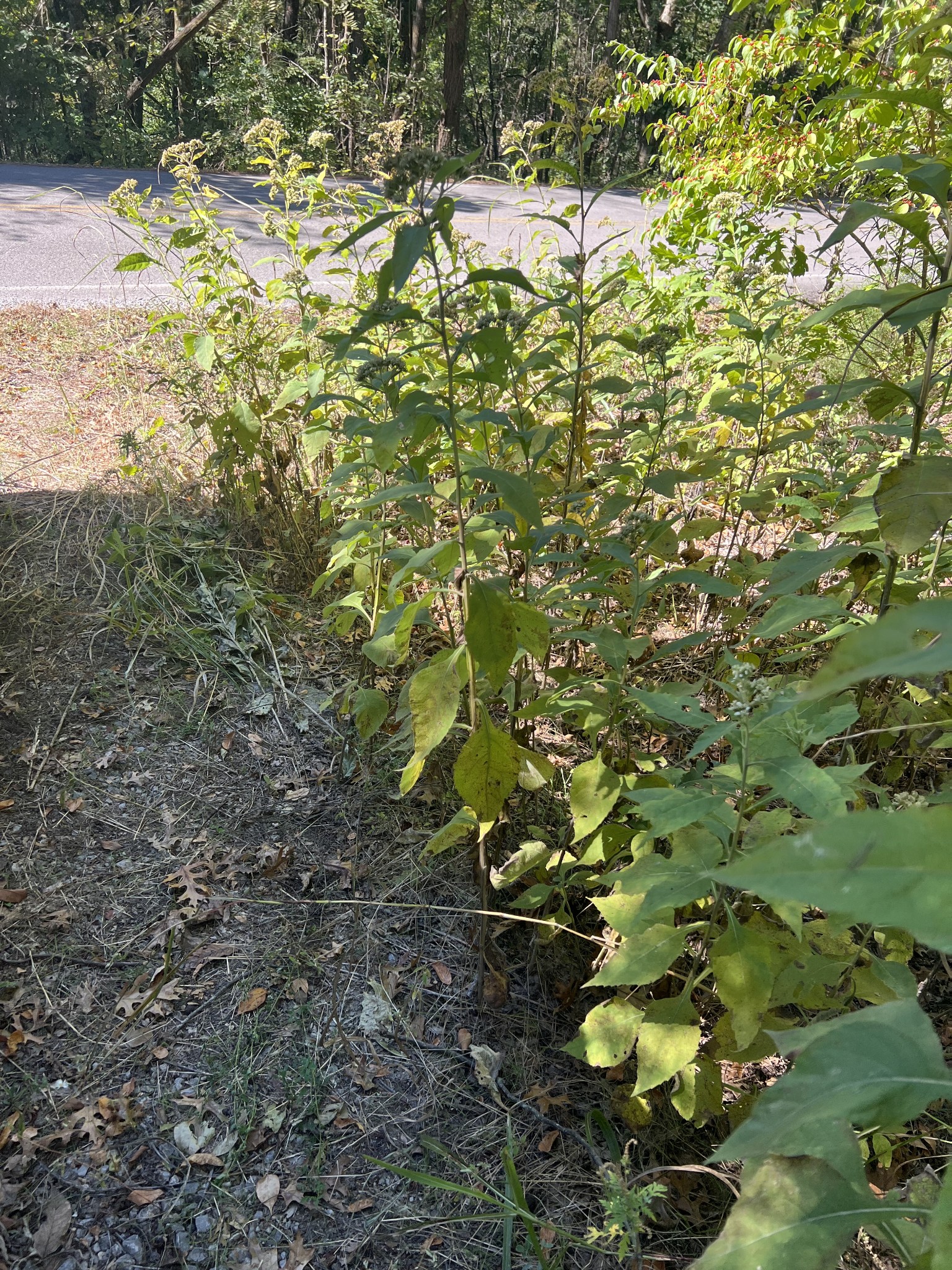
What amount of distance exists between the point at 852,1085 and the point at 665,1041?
842mm

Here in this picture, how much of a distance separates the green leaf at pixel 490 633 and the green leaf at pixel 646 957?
0.51m

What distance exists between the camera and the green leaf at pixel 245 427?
9.36 feet

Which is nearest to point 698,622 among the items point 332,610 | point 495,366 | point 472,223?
point 332,610

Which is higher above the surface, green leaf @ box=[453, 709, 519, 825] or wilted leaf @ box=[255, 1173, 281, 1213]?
green leaf @ box=[453, 709, 519, 825]

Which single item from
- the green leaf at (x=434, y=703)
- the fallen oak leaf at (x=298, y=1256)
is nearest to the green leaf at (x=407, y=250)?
the green leaf at (x=434, y=703)

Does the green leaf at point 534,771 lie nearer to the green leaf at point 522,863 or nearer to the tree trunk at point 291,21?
the green leaf at point 522,863

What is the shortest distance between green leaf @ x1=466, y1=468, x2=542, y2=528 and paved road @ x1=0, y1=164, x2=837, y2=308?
3.18 m

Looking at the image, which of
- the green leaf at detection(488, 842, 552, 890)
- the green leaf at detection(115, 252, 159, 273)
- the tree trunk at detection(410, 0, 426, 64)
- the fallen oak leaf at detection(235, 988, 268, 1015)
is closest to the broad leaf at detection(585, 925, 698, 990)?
the green leaf at detection(488, 842, 552, 890)

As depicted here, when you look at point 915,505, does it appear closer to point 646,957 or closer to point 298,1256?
point 646,957

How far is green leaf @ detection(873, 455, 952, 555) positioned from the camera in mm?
1456

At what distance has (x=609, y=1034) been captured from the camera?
1489mm

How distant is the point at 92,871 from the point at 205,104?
681 inches

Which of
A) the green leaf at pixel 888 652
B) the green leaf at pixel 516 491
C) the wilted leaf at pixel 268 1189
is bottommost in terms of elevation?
the wilted leaf at pixel 268 1189

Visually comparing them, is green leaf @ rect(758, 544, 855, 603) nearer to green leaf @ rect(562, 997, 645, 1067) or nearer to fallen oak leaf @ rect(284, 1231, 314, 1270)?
green leaf @ rect(562, 997, 645, 1067)
